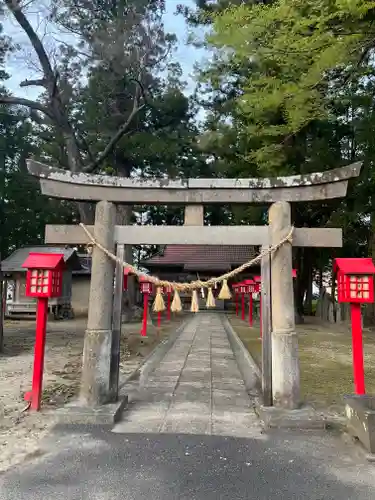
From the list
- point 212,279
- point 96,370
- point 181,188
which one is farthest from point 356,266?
point 96,370

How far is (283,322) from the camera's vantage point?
545 centimetres

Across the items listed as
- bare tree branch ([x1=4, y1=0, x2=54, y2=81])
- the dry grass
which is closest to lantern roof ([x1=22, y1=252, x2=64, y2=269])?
the dry grass

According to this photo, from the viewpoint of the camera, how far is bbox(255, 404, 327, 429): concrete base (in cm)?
494

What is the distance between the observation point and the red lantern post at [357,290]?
541cm

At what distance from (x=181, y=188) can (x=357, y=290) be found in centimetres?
281

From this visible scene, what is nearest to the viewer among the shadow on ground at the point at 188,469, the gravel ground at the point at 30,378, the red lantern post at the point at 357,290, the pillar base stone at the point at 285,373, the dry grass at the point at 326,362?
the shadow on ground at the point at 188,469

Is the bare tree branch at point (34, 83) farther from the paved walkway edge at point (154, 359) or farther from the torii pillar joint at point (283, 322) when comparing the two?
the torii pillar joint at point (283, 322)

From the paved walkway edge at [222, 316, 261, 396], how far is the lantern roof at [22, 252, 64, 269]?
381 cm

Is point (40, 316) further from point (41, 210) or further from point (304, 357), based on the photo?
point (41, 210)

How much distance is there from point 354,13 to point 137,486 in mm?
6033

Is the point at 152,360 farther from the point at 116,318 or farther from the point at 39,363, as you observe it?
the point at 39,363

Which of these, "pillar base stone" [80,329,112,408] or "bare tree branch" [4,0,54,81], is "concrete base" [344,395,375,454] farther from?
"bare tree branch" [4,0,54,81]

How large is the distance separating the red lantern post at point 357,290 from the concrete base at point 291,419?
33.2 inches

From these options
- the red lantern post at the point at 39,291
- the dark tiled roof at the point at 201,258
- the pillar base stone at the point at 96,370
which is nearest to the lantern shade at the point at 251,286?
the dark tiled roof at the point at 201,258
